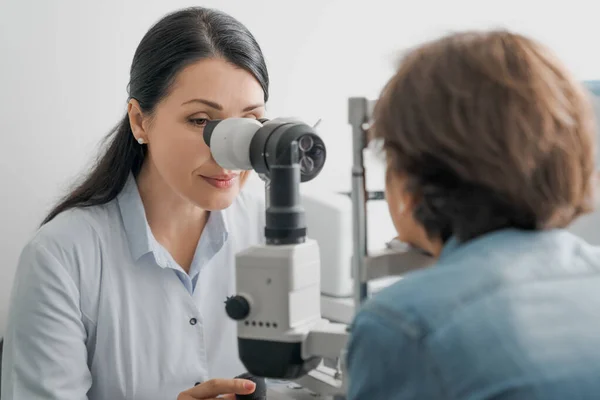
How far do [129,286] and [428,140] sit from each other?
31.0 inches

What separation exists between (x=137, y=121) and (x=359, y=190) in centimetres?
65

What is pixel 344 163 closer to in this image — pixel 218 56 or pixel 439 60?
pixel 218 56

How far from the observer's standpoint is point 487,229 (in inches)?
28.0

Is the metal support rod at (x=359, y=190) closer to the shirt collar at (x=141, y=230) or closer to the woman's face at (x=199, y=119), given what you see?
the woman's face at (x=199, y=119)

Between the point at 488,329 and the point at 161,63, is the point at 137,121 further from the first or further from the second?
the point at 488,329

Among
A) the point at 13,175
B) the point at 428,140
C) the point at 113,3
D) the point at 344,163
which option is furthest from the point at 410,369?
the point at 344,163

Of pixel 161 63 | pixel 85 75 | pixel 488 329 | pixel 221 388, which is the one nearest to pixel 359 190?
pixel 488 329

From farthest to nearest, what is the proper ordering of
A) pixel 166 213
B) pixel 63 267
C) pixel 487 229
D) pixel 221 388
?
pixel 166 213
pixel 63 267
pixel 221 388
pixel 487 229

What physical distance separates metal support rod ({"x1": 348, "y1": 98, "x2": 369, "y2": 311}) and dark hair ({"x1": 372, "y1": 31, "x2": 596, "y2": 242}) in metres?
0.08

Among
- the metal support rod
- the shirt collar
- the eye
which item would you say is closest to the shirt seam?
the shirt collar

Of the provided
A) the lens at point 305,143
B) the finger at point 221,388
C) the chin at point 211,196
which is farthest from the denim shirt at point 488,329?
the chin at point 211,196

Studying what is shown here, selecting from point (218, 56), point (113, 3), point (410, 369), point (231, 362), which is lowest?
point (231, 362)

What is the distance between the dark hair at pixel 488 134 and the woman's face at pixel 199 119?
1.82ft

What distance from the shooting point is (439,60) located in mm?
699
